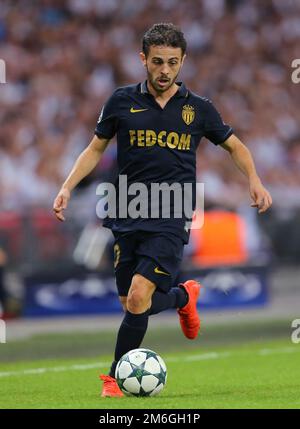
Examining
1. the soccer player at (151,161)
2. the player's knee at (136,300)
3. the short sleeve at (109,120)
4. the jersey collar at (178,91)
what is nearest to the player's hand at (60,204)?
the soccer player at (151,161)

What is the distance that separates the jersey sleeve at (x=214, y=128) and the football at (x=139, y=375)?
5.22 feet

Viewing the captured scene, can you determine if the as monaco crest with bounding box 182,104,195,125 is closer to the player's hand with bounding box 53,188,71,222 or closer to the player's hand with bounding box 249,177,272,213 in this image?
the player's hand with bounding box 249,177,272,213

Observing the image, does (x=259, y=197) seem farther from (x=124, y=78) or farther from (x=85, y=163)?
(x=124, y=78)

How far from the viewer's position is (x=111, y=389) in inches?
283

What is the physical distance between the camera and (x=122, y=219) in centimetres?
747

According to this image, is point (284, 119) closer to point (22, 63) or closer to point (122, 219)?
point (22, 63)

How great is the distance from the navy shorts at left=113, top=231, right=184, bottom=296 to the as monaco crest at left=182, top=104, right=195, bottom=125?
30.9 inches

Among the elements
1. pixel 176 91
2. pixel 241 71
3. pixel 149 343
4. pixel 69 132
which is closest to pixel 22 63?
pixel 69 132

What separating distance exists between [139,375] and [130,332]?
38 centimetres

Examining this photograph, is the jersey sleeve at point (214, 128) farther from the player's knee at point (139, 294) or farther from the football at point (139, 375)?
the football at point (139, 375)

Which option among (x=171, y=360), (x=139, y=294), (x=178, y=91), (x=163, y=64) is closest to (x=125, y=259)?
(x=139, y=294)

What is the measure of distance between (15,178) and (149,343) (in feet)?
21.4

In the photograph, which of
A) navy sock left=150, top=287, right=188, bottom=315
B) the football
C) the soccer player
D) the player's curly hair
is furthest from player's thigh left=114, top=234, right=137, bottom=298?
the player's curly hair

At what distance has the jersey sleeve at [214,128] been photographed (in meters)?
7.64
